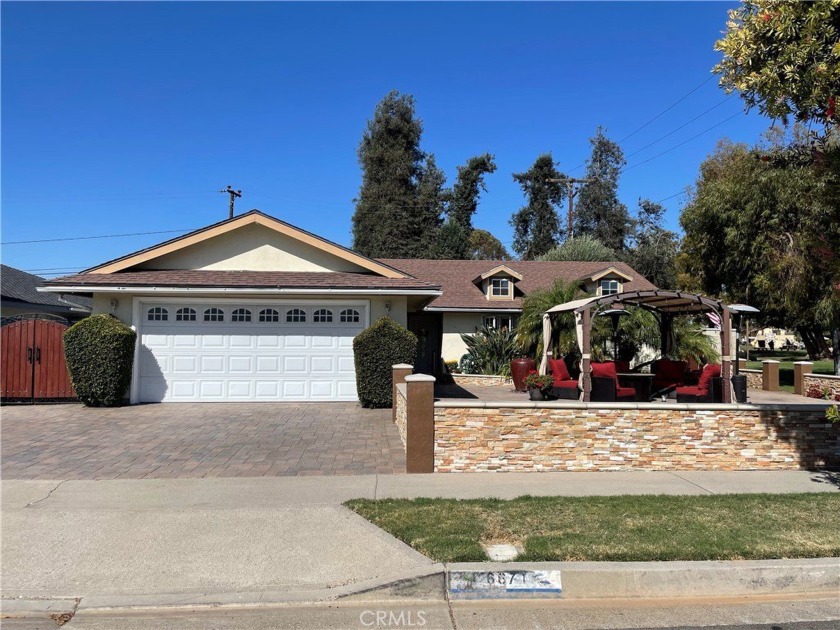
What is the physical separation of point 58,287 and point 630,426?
12450 mm

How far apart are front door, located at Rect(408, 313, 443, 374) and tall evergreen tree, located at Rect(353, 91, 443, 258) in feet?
60.5

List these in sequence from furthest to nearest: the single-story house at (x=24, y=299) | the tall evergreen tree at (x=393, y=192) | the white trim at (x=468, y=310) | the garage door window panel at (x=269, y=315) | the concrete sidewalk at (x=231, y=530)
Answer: the tall evergreen tree at (x=393, y=192) < the single-story house at (x=24, y=299) < the white trim at (x=468, y=310) < the garage door window panel at (x=269, y=315) < the concrete sidewalk at (x=231, y=530)

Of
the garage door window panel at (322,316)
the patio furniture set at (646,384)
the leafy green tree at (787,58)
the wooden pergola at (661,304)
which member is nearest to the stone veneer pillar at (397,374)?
the garage door window panel at (322,316)

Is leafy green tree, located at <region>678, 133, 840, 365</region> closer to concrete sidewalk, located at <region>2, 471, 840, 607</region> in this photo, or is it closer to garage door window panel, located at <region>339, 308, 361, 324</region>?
garage door window panel, located at <region>339, 308, 361, 324</region>

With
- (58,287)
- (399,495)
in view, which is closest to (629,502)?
(399,495)

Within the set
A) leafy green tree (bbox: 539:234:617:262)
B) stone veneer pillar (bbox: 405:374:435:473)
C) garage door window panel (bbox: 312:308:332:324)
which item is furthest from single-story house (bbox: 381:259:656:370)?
stone veneer pillar (bbox: 405:374:435:473)

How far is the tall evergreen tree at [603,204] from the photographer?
4419 centimetres

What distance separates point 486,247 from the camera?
5444 centimetres

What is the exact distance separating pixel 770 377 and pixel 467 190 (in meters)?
29.5

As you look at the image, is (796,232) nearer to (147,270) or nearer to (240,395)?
(240,395)

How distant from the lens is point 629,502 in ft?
20.8

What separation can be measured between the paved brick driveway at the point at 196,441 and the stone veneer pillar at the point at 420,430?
1.05 feet

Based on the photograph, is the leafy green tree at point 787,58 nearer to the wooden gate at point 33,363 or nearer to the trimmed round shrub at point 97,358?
the trimmed round shrub at point 97,358

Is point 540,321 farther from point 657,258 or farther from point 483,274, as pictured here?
point 657,258
